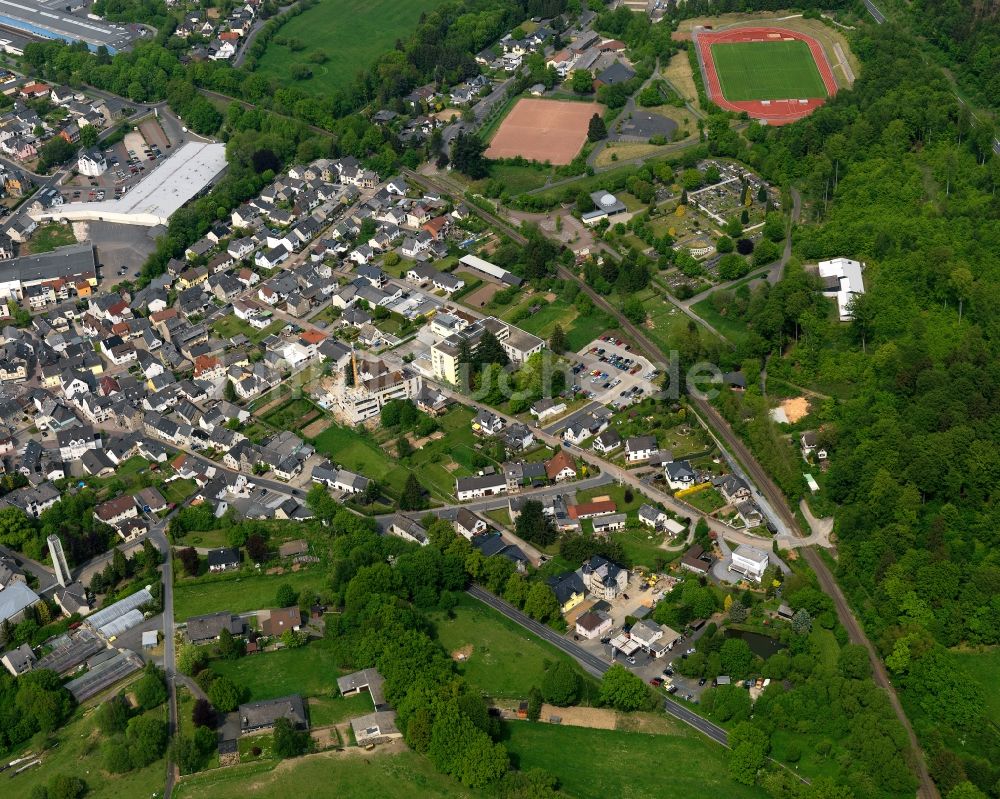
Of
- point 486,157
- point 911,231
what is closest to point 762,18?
point 486,157

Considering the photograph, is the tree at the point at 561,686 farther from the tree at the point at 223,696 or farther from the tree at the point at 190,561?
the tree at the point at 190,561

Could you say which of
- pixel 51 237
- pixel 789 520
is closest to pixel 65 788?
pixel 789 520

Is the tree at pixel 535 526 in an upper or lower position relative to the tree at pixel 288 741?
lower

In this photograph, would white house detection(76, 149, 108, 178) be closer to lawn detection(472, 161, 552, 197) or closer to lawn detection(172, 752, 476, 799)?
lawn detection(472, 161, 552, 197)

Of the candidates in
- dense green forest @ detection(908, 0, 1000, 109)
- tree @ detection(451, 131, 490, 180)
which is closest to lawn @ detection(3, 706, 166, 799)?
tree @ detection(451, 131, 490, 180)

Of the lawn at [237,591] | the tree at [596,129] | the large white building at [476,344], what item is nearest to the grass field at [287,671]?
the lawn at [237,591]

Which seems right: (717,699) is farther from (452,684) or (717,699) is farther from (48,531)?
(48,531)
